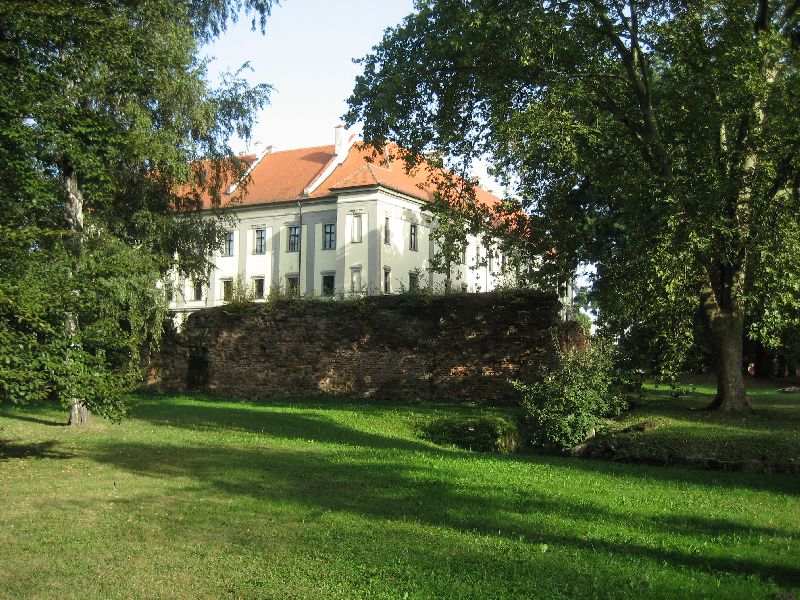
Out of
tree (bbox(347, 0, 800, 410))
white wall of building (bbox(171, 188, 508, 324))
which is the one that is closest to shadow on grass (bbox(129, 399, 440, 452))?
tree (bbox(347, 0, 800, 410))

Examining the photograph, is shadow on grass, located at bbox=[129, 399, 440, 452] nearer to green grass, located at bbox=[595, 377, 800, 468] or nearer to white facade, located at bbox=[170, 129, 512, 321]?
green grass, located at bbox=[595, 377, 800, 468]

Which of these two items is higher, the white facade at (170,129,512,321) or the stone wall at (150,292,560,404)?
the white facade at (170,129,512,321)

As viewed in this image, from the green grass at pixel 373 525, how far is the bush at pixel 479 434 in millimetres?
1911

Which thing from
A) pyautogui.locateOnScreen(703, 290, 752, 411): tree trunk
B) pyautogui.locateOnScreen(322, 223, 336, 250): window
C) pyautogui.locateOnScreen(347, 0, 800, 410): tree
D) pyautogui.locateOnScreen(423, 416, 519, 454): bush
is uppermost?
pyautogui.locateOnScreen(322, 223, 336, 250): window

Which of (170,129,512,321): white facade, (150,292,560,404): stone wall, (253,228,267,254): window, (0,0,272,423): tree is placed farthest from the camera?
(253,228,267,254): window

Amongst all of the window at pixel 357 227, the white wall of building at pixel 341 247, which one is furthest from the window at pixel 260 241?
the window at pixel 357 227

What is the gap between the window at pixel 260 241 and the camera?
5494 centimetres

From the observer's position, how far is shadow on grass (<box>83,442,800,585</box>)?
22.0ft

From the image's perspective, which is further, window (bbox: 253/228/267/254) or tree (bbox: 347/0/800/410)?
window (bbox: 253/228/267/254)

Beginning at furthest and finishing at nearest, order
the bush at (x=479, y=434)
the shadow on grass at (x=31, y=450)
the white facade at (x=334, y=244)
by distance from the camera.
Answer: the white facade at (x=334, y=244) < the bush at (x=479, y=434) < the shadow on grass at (x=31, y=450)

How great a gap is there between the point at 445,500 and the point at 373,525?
146 centimetres

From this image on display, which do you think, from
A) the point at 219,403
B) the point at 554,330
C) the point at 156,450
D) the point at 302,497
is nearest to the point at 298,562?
the point at 302,497

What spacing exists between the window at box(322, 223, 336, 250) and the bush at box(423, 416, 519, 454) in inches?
1441

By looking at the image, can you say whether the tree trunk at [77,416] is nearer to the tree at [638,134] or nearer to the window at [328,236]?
the tree at [638,134]
